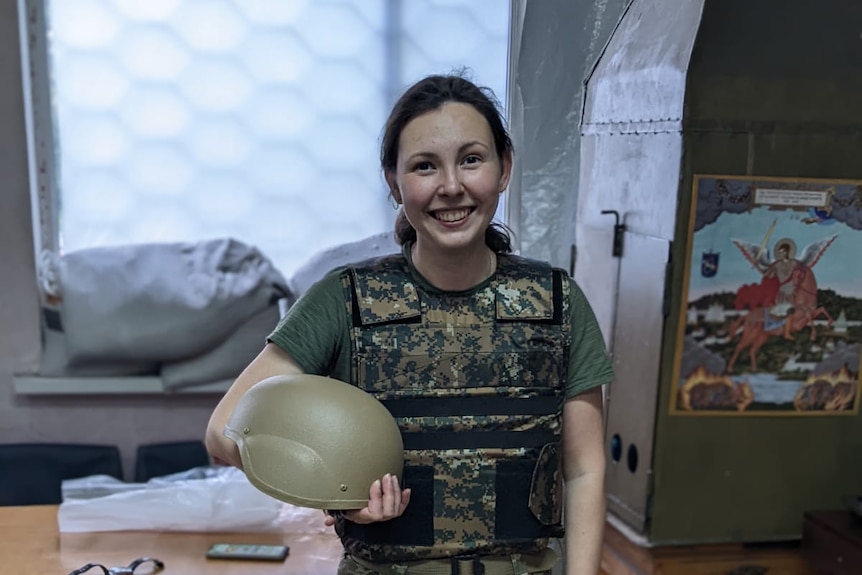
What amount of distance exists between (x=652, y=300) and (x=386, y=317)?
664mm

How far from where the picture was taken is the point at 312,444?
989 millimetres

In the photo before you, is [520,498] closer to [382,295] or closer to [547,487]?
[547,487]

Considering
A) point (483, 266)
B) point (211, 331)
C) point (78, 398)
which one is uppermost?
point (483, 266)

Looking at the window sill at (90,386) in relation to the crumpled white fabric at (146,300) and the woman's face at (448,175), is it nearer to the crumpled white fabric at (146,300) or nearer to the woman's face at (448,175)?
the crumpled white fabric at (146,300)

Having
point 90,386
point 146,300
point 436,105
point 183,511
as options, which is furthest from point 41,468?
point 436,105

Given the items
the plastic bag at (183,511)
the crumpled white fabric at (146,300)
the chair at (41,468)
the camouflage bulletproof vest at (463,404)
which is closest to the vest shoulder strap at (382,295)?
the camouflage bulletproof vest at (463,404)

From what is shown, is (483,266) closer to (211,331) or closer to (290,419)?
(290,419)

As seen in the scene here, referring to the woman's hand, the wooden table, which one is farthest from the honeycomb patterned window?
the woman's hand

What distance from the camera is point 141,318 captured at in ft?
7.33

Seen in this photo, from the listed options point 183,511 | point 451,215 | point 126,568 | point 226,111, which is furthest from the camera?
point 226,111

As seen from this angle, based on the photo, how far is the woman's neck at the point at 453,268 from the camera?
3.77ft

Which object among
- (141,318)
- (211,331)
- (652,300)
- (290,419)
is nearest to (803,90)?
(652,300)

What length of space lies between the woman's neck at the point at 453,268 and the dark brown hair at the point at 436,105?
14 centimetres

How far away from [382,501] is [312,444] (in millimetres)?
112
